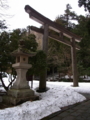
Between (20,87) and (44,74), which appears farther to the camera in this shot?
(44,74)

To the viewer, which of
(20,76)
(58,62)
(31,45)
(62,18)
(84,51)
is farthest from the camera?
(62,18)

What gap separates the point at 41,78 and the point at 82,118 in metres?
4.19

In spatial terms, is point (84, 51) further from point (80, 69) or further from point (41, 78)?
point (41, 78)

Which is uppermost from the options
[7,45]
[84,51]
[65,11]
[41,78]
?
[65,11]

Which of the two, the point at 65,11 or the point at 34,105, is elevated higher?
the point at 65,11

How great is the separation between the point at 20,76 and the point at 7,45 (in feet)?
5.70

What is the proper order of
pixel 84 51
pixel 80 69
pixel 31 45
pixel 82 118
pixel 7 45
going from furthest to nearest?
pixel 80 69 < pixel 84 51 < pixel 31 45 < pixel 7 45 < pixel 82 118

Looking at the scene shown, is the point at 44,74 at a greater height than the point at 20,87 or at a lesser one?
greater

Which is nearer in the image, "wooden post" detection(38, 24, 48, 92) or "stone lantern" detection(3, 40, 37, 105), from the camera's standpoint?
"stone lantern" detection(3, 40, 37, 105)

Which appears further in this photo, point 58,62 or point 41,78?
point 58,62

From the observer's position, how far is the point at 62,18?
2356 cm

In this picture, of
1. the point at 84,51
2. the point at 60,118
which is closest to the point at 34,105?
the point at 60,118

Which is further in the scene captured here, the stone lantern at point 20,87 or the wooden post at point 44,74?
the wooden post at point 44,74

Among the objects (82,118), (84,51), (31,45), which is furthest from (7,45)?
(84,51)
